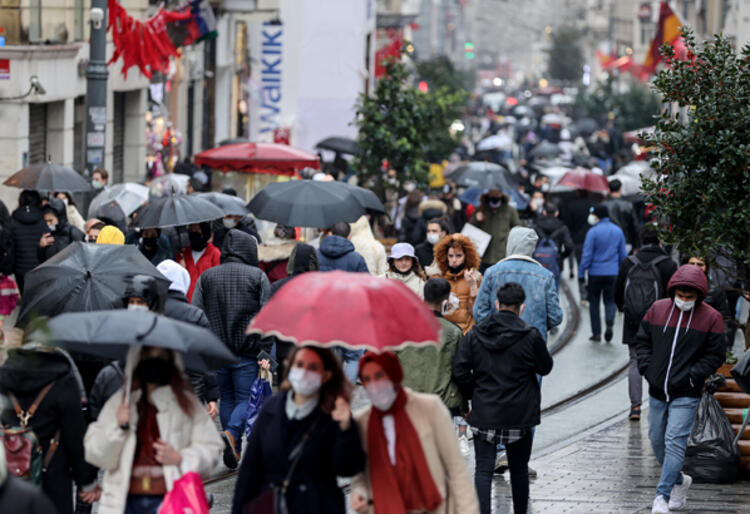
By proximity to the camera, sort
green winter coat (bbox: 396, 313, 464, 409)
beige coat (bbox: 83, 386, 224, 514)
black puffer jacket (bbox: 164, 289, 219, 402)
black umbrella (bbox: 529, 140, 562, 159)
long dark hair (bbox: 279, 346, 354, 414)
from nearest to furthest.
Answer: long dark hair (bbox: 279, 346, 354, 414) < beige coat (bbox: 83, 386, 224, 514) < black puffer jacket (bbox: 164, 289, 219, 402) < green winter coat (bbox: 396, 313, 464, 409) < black umbrella (bbox: 529, 140, 562, 159)

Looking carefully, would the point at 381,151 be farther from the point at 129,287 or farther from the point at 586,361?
the point at 129,287

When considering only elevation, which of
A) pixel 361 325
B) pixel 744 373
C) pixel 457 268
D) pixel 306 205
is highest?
pixel 361 325

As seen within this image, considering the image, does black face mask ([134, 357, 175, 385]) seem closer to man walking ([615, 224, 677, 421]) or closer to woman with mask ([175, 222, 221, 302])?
man walking ([615, 224, 677, 421])

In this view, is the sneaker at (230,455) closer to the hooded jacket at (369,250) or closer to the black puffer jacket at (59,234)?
the hooded jacket at (369,250)

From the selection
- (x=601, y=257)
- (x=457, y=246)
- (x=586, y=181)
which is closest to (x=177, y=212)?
(x=457, y=246)

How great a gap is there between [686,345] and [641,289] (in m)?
3.72

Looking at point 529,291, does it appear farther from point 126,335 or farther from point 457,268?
point 126,335

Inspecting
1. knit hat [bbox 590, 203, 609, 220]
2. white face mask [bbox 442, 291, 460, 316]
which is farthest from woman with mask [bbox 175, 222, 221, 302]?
knit hat [bbox 590, 203, 609, 220]

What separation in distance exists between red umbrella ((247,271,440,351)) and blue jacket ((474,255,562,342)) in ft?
13.6

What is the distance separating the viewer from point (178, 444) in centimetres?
663

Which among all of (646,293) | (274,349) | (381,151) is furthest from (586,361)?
(381,151)

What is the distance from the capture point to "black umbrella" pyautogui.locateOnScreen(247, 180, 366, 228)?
1437 centimetres

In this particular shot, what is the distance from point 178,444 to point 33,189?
9.47 m

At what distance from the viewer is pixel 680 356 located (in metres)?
9.70
